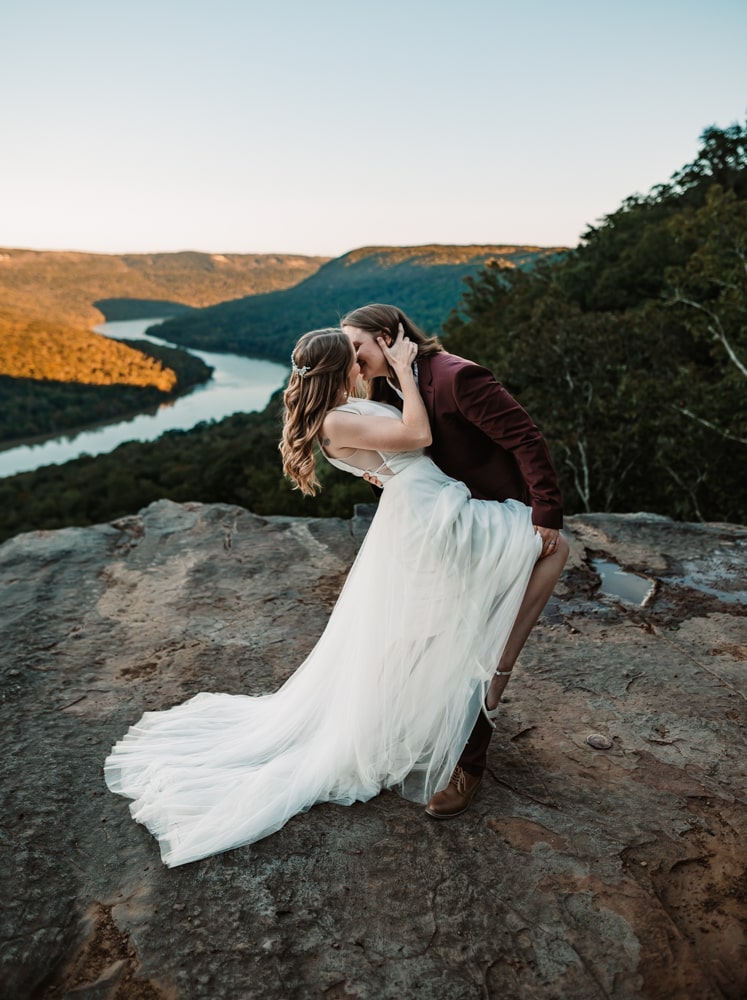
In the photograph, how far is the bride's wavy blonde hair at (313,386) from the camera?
7.07 feet

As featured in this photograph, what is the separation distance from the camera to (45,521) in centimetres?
2878

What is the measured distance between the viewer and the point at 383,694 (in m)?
2.34

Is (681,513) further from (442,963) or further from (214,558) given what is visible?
(442,963)

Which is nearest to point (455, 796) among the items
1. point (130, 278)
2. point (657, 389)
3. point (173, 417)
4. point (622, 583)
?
point (622, 583)

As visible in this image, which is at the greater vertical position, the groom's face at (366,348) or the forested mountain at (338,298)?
the groom's face at (366,348)

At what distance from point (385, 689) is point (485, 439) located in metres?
0.95

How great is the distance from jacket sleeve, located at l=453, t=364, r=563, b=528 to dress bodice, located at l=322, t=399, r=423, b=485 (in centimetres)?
23

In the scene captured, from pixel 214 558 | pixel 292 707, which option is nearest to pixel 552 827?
pixel 292 707

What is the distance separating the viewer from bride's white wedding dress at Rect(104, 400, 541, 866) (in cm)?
216

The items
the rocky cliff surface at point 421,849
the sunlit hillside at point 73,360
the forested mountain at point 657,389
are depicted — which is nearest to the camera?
the rocky cliff surface at point 421,849

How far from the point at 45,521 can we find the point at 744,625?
30.1 metres

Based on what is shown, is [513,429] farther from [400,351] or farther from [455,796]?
[455,796]

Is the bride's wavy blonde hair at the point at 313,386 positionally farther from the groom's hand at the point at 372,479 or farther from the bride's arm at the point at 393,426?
the groom's hand at the point at 372,479

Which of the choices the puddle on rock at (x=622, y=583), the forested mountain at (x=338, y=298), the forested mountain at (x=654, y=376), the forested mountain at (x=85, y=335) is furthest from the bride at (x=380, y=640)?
the forested mountain at (x=338, y=298)
